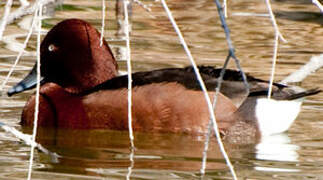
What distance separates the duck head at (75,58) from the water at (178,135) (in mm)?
493

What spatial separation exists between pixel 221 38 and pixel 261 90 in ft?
13.6

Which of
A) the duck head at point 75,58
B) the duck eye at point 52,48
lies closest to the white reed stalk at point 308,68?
the duck head at point 75,58

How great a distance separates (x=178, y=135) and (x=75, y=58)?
47.1 inches

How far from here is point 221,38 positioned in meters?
11.1

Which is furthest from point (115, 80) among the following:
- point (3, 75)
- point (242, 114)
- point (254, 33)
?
point (254, 33)

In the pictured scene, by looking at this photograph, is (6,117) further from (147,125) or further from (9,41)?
(9,41)

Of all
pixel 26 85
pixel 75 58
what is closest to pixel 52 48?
pixel 75 58

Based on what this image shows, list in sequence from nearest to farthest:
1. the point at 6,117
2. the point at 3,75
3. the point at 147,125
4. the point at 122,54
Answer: the point at 147,125, the point at 6,117, the point at 3,75, the point at 122,54

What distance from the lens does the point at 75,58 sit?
7535mm

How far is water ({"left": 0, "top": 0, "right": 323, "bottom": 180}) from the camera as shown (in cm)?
575

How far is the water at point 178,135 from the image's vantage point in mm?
5746

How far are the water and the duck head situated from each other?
1.62 ft

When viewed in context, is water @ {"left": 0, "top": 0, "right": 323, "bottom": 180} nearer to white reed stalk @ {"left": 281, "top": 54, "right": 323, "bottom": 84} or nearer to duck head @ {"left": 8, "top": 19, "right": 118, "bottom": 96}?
white reed stalk @ {"left": 281, "top": 54, "right": 323, "bottom": 84}

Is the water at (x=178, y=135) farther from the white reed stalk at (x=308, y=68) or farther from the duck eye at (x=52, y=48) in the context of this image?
the duck eye at (x=52, y=48)
